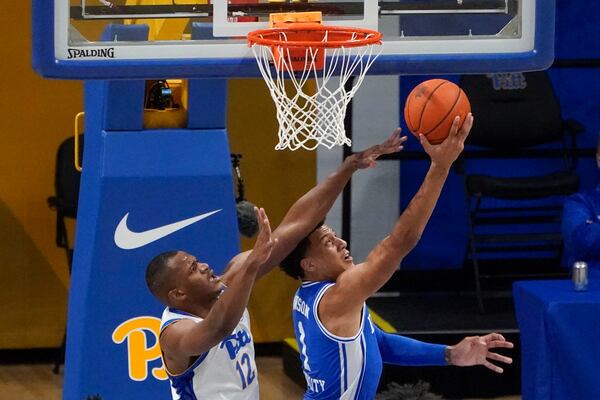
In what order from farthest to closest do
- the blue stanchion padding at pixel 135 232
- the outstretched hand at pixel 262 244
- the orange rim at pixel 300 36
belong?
the blue stanchion padding at pixel 135 232
the orange rim at pixel 300 36
the outstretched hand at pixel 262 244

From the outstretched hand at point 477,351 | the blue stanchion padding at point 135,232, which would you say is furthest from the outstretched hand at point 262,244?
the blue stanchion padding at point 135,232

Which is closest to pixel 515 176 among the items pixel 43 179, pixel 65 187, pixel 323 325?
pixel 65 187

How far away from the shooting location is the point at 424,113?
4.54 metres

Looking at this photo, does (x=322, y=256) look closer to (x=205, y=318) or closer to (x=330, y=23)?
(x=205, y=318)

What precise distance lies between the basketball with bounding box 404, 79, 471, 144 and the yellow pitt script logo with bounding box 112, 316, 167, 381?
219cm

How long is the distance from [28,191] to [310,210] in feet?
13.3

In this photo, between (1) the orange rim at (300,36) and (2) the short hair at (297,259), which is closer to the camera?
(1) the orange rim at (300,36)

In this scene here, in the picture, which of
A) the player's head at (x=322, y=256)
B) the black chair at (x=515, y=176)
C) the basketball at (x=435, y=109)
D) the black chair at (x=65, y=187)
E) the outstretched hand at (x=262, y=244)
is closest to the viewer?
the outstretched hand at (x=262, y=244)

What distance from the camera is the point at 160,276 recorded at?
16.3ft

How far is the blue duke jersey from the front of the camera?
4.94 metres

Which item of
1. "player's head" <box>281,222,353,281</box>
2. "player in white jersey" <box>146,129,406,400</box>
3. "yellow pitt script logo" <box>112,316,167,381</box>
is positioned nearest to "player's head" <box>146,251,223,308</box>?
"player in white jersey" <box>146,129,406,400</box>

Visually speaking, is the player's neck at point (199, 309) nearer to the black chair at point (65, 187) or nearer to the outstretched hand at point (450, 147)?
the outstretched hand at point (450, 147)

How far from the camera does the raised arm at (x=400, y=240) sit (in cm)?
439

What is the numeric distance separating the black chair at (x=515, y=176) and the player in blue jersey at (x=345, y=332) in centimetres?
341
